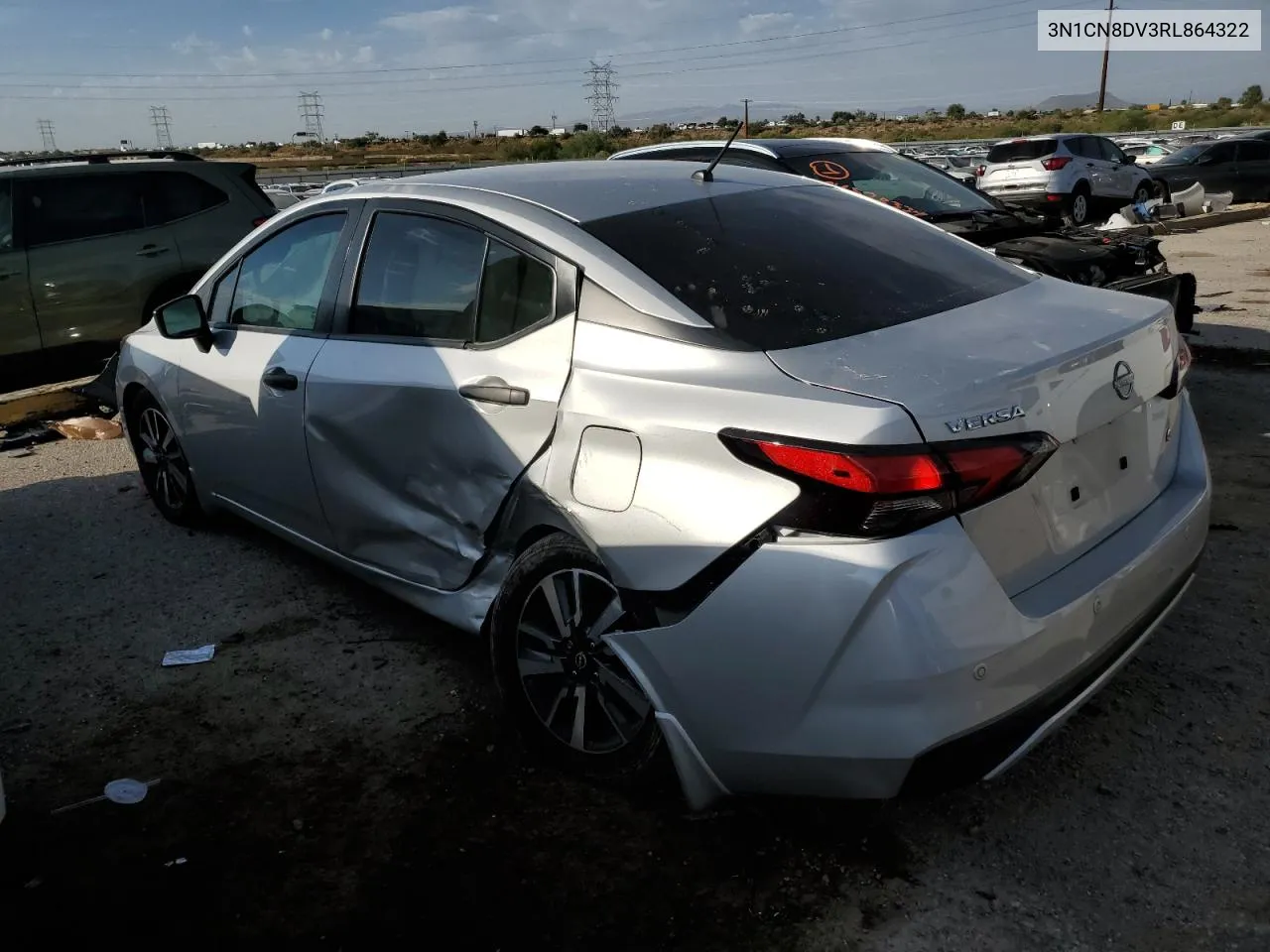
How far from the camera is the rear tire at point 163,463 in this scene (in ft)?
17.0

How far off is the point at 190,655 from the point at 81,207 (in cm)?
590

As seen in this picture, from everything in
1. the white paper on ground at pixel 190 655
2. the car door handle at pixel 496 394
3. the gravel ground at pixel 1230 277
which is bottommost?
the white paper on ground at pixel 190 655

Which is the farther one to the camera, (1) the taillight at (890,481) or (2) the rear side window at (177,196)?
(2) the rear side window at (177,196)

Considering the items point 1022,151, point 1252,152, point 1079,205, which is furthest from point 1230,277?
point 1252,152

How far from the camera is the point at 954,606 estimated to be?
7.36ft

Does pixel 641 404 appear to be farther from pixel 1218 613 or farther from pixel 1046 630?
pixel 1218 613

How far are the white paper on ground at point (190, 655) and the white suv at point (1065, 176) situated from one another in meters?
17.6

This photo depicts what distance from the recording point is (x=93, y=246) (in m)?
8.39

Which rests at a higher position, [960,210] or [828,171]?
[828,171]

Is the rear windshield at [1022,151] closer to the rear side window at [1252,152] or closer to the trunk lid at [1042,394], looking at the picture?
the rear side window at [1252,152]

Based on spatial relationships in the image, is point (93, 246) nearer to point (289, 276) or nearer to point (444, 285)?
point (289, 276)

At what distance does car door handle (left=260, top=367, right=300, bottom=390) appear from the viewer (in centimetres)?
393

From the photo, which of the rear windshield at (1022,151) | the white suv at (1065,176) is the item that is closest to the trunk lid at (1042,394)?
the white suv at (1065,176)

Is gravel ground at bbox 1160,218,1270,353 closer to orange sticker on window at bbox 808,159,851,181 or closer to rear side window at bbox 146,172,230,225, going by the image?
orange sticker on window at bbox 808,159,851,181
